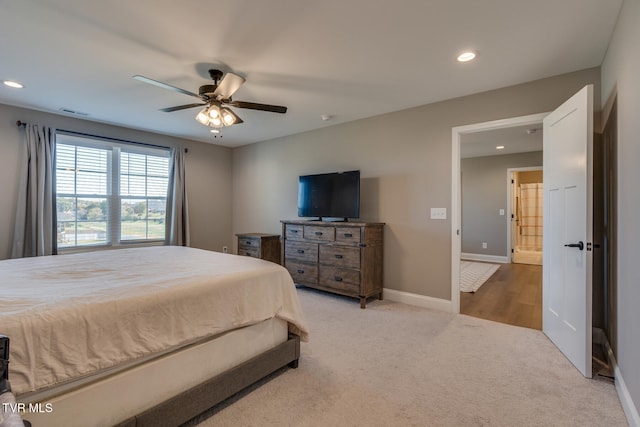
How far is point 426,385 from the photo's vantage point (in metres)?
2.03

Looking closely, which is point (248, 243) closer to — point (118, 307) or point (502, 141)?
point (118, 307)

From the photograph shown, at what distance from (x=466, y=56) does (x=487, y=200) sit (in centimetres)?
528

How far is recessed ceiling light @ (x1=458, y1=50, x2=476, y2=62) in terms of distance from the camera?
8.12 ft

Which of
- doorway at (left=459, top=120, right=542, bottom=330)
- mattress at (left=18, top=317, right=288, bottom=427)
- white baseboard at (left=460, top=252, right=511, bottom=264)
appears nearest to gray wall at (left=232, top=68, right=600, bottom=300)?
doorway at (left=459, top=120, right=542, bottom=330)

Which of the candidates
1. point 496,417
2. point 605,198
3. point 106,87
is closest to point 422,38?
point 605,198

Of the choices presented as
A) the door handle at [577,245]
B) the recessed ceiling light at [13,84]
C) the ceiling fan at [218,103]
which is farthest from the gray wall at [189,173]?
the door handle at [577,245]

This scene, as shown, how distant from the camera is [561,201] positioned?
8.29ft

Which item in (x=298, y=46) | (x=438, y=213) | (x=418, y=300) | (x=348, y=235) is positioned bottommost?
(x=418, y=300)

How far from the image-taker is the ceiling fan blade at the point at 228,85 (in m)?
2.33

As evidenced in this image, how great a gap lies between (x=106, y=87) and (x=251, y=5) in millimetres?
2201

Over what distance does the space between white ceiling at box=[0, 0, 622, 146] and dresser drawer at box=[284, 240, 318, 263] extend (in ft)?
6.16

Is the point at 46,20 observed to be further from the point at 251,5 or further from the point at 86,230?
the point at 86,230

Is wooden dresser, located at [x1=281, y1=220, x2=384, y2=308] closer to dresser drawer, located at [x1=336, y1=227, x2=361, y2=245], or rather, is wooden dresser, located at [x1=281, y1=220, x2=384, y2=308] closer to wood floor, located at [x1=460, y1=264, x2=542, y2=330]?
dresser drawer, located at [x1=336, y1=227, x2=361, y2=245]

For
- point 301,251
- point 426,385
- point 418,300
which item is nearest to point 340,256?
point 301,251
